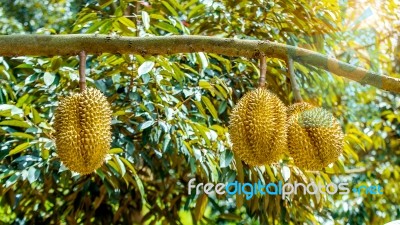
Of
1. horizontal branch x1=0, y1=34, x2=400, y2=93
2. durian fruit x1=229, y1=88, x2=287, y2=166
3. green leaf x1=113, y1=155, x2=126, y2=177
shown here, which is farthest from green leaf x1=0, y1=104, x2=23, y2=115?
durian fruit x1=229, y1=88, x2=287, y2=166

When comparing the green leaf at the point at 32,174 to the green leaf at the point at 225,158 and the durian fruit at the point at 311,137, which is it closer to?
the green leaf at the point at 225,158

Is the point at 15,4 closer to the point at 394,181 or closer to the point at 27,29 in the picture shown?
the point at 27,29

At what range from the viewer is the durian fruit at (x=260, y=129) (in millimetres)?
1146

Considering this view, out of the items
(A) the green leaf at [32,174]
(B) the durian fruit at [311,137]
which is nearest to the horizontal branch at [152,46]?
(B) the durian fruit at [311,137]

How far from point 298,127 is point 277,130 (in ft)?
0.14

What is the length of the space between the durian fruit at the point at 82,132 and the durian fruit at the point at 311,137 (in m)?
0.38

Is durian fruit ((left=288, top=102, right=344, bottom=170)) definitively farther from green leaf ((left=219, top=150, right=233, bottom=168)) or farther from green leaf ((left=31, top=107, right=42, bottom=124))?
green leaf ((left=31, top=107, right=42, bottom=124))

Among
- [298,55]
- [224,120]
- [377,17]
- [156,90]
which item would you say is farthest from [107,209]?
[298,55]

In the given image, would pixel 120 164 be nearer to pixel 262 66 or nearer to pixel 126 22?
pixel 126 22

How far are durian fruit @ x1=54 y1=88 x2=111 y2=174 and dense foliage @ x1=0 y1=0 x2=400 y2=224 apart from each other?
0.58ft

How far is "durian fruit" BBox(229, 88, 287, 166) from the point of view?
1.15 m

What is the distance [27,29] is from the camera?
2939 millimetres

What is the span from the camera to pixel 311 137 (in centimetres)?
115

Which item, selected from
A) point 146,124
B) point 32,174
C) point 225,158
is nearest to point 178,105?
point 146,124
